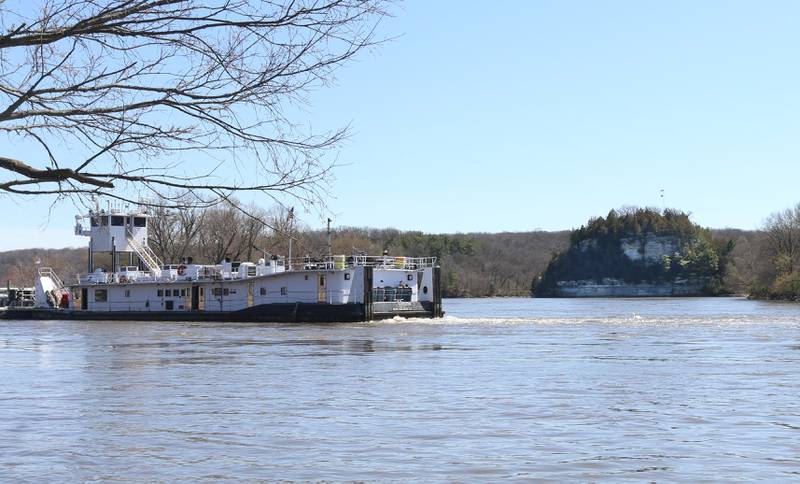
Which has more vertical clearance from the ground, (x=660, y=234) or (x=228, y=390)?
(x=660, y=234)

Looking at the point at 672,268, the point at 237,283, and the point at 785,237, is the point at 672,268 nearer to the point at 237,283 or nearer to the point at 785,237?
the point at 785,237

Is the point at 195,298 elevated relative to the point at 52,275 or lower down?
lower down

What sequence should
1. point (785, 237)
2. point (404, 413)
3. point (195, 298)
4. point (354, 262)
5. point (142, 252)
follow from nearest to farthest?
point (404, 413) → point (354, 262) → point (195, 298) → point (142, 252) → point (785, 237)

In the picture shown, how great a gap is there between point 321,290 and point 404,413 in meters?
40.0

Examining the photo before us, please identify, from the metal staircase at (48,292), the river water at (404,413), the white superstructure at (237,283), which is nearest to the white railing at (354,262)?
the white superstructure at (237,283)

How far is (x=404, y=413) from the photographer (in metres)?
19.4

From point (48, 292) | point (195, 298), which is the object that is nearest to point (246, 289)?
point (195, 298)

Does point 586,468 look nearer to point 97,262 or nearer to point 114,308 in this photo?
point 114,308

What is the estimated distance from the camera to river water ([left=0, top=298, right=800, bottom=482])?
46.4 ft

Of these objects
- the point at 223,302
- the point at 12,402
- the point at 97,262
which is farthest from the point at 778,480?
the point at 97,262

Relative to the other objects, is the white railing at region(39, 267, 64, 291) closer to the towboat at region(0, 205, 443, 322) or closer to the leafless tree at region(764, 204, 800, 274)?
the towboat at region(0, 205, 443, 322)

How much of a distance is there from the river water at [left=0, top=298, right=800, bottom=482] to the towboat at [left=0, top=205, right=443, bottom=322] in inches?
777

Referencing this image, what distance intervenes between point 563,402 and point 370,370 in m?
8.74

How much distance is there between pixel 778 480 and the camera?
13.2 m
